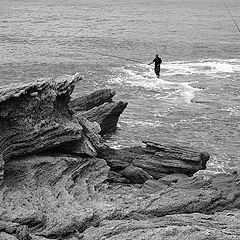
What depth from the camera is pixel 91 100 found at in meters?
31.1

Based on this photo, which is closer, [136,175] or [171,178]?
[171,178]

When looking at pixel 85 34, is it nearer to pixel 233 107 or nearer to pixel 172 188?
pixel 233 107

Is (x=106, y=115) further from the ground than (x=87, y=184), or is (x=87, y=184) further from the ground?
(x=87, y=184)

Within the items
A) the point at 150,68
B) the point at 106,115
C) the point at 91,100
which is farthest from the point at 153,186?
the point at 150,68

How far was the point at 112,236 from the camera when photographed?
41.3 ft

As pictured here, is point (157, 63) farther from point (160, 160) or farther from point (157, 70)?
point (160, 160)

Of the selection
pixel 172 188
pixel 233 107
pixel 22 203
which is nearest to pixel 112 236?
pixel 22 203

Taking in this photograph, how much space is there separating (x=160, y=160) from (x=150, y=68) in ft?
89.6

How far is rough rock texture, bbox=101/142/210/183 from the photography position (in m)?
21.9

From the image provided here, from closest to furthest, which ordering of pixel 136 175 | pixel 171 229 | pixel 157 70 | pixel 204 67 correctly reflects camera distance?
1. pixel 171 229
2. pixel 136 175
3. pixel 157 70
4. pixel 204 67

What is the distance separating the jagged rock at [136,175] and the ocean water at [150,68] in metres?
5.18

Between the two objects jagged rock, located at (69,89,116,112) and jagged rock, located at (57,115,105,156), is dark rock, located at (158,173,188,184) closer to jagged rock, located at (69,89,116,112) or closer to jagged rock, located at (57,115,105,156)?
jagged rock, located at (57,115,105,156)

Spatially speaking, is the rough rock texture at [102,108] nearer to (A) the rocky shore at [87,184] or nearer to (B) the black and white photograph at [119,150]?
(B) the black and white photograph at [119,150]

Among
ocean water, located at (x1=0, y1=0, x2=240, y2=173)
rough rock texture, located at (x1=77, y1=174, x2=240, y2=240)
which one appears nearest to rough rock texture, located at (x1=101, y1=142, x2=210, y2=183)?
rough rock texture, located at (x1=77, y1=174, x2=240, y2=240)
